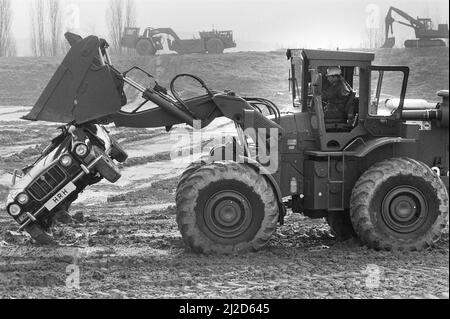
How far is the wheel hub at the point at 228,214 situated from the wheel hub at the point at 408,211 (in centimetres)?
178

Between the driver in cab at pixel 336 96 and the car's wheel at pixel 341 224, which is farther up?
the driver in cab at pixel 336 96

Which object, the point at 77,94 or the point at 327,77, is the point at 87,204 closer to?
the point at 77,94

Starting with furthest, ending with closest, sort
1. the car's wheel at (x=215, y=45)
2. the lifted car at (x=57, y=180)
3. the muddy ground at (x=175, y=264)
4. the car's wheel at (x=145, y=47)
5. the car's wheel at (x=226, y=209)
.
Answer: the car's wheel at (x=215, y=45), the car's wheel at (x=145, y=47), the lifted car at (x=57, y=180), the car's wheel at (x=226, y=209), the muddy ground at (x=175, y=264)

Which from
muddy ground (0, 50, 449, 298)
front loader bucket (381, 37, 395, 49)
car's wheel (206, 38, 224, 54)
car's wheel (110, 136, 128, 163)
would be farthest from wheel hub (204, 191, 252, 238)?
front loader bucket (381, 37, 395, 49)

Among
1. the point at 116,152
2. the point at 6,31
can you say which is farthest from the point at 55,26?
the point at 116,152

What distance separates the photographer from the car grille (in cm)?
952

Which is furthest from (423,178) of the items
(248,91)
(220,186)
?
(248,91)

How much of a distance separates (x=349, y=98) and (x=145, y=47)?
4250 centimetres

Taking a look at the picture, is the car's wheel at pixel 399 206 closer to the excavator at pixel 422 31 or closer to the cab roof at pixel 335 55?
the cab roof at pixel 335 55

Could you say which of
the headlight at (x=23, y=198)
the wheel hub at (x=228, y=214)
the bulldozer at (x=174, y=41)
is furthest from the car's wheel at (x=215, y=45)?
the wheel hub at (x=228, y=214)

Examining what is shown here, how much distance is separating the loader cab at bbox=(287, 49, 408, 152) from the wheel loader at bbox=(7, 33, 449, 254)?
0.5 inches

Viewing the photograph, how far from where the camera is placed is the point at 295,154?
9.93 metres

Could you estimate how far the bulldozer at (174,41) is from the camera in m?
51.6

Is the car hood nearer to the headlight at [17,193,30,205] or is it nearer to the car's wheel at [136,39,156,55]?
the headlight at [17,193,30,205]
